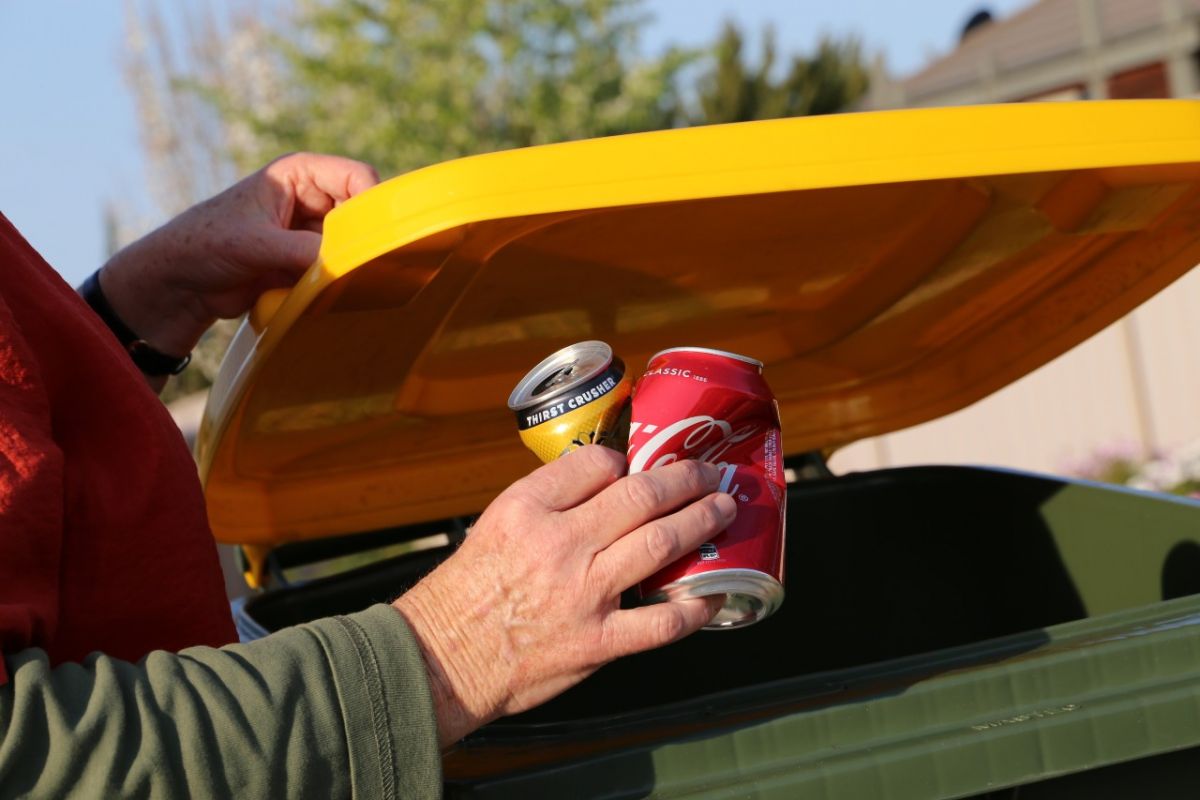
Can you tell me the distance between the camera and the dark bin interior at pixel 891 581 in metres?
2.35

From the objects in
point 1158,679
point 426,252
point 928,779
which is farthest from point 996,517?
point 426,252

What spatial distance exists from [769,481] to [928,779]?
1.12 feet

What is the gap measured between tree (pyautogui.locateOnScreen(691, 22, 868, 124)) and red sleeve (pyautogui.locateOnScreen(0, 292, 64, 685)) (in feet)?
61.5

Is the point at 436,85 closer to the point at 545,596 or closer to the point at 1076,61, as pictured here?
the point at 1076,61

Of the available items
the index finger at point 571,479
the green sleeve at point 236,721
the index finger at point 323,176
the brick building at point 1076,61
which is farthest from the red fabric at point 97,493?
the brick building at point 1076,61

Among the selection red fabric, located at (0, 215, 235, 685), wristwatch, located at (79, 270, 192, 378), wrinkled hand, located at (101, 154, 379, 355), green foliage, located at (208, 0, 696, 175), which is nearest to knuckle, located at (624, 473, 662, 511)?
red fabric, located at (0, 215, 235, 685)

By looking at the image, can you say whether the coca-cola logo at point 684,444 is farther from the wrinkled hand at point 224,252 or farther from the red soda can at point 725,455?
the wrinkled hand at point 224,252

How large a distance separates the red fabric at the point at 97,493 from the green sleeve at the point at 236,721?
0.49 feet

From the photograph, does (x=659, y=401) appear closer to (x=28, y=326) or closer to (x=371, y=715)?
(x=371, y=715)

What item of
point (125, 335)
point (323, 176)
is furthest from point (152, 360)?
point (323, 176)

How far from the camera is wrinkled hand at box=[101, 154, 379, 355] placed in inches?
81.1

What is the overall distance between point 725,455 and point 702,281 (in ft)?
2.10

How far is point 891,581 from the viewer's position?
2578mm

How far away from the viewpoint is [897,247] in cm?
208
